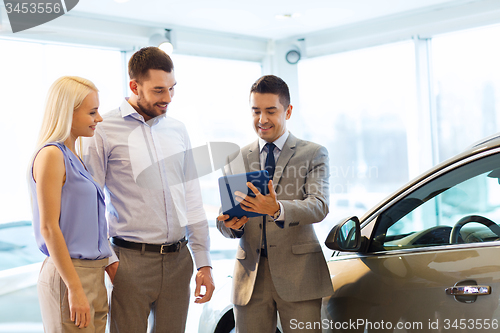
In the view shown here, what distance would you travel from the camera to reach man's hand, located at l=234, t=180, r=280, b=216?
1.56 meters

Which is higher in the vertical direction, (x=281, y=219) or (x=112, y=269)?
(x=281, y=219)

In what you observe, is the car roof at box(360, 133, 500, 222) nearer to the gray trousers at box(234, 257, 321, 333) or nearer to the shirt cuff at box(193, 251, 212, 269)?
the gray trousers at box(234, 257, 321, 333)

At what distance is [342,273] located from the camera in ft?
5.98

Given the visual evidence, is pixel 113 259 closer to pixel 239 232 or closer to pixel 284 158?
pixel 239 232

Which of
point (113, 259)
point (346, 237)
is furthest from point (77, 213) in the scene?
point (346, 237)

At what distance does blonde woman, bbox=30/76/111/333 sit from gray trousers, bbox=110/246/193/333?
0.10 m

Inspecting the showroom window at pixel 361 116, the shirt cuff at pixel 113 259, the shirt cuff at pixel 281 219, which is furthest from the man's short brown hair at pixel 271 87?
the showroom window at pixel 361 116

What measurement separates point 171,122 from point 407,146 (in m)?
3.95

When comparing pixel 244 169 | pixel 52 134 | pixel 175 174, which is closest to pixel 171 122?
pixel 175 174

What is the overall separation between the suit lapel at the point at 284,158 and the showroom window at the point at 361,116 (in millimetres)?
3651

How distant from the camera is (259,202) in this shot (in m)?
1.57

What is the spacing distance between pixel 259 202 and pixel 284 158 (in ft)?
1.03

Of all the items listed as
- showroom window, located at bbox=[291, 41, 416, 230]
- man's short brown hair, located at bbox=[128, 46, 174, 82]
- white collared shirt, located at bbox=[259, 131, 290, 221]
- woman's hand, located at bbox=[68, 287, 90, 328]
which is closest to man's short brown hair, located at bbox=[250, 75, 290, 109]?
white collared shirt, located at bbox=[259, 131, 290, 221]

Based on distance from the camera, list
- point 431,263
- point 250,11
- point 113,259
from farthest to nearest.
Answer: point 250,11 < point 113,259 < point 431,263
